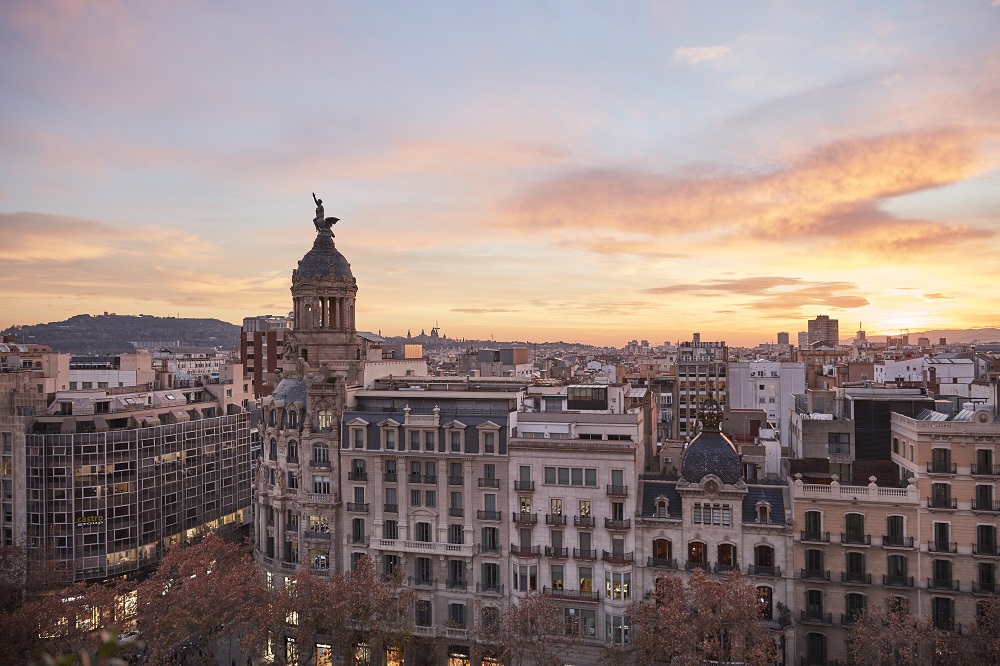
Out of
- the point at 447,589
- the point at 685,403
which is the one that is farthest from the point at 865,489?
the point at 685,403

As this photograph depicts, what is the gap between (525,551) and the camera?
67.5 metres

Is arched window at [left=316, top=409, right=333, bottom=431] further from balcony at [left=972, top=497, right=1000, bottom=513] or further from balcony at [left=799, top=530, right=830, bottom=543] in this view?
balcony at [left=972, top=497, right=1000, bottom=513]

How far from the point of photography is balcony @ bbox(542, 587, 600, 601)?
6506 cm

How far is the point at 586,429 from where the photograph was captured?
68312 millimetres

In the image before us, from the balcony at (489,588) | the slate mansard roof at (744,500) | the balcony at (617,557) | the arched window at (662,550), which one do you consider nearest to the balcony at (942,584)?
the slate mansard roof at (744,500)

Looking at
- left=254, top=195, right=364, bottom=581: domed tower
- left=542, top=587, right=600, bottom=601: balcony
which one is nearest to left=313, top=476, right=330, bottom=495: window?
left=254, top=195, right=364, bottom=581: domed tower

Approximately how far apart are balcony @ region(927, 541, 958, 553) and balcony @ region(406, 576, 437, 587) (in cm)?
4354

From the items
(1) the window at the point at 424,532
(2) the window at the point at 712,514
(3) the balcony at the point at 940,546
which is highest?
(2) the window at the point at 712,514

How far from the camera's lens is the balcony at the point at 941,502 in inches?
2304

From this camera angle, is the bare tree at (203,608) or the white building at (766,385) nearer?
the bare tree at (203,608)

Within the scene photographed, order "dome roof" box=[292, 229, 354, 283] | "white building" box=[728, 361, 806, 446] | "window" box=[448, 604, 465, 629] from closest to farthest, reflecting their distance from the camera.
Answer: "window" box=[448, 604, 465, 629] → "dome roof" box=[292, 229, 354, 283] → "white building" box=[728, 361, 806, 446]

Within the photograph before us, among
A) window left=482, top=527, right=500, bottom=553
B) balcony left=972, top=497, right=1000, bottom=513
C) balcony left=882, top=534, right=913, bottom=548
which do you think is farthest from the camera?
window left=482, top=527, right=500, bottom=553

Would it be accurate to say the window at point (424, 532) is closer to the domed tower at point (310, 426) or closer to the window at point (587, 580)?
the domed tower at point (310, 426)

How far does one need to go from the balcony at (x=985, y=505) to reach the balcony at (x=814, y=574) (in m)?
12.8
